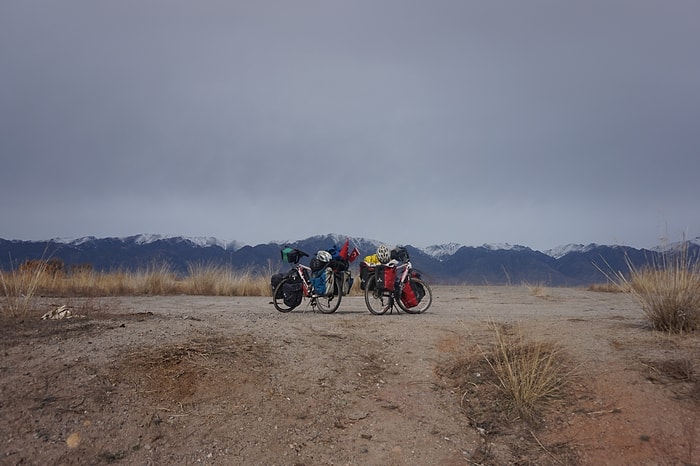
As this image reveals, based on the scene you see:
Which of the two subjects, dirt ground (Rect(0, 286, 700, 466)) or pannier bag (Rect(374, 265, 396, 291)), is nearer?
dirt ground (Rect(0, 286, 700, 466))

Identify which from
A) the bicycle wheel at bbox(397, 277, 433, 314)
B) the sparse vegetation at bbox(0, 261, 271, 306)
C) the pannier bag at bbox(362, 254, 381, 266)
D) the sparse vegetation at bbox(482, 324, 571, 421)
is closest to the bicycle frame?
the bicycle wheel at bbox(397, 277, 433, 314)

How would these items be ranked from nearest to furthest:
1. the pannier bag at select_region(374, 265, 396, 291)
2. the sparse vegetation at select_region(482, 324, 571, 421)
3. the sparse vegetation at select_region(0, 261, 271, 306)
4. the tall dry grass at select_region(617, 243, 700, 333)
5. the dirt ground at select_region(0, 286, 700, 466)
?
the dirt ground at select_region(0, 286, 700, 466)
the sparse vegetation at select_region(482, 324, 571, 421)
the tall dry grass at select_region(617, 243, 700, 333)
the pannier bag at select_region(374, 265, 396, 291)
the sparse vegetation at select_region(0, 261, 271, 306)

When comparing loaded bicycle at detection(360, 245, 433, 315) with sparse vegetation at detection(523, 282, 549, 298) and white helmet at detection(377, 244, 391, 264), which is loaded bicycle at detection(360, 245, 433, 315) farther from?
sparse vegetation at detection(523, 282, 549, 298)

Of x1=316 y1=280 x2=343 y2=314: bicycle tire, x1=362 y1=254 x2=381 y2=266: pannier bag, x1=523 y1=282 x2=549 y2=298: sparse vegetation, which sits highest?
x1=362 y1=254 x2=381 y2=266: pannier bag

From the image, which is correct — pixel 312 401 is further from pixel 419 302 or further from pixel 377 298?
pixel 419 302

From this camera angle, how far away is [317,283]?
9852 mm

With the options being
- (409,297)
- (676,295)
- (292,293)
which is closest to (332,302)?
(292,293)

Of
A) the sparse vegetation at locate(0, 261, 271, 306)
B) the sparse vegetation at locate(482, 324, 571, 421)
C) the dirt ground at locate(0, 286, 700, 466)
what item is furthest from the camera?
the sparse vegetation at locate(0, 261, 271, 306)

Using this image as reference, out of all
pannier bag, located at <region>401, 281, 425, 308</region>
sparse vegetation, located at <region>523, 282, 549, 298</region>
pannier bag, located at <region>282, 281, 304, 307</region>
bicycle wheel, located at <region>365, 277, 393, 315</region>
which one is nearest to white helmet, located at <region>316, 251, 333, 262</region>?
pannier bag, located at <region>282, 281, 304, 307</region>

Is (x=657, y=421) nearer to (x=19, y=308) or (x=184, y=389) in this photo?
(x=184, y=389)

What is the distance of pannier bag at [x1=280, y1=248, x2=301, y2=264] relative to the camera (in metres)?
10.2

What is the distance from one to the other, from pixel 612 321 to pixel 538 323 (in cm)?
134

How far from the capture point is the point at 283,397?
16.5ft

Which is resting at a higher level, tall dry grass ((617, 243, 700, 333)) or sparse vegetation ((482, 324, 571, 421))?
tall dry grass ((617, 243, 700, 333))
